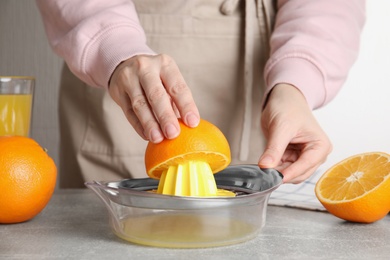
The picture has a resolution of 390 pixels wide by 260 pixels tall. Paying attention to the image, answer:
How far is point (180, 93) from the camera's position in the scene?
2.65 ft

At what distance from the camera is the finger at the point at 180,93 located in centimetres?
78

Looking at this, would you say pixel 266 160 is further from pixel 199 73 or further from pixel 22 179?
pixel 199 73

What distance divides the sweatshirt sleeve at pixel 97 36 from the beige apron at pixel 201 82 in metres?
0.17

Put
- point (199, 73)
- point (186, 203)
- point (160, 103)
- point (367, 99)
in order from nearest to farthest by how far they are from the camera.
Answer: point (186, 203), point (160, 103), point (199, 73), point (367, 99)

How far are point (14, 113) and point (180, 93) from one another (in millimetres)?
368

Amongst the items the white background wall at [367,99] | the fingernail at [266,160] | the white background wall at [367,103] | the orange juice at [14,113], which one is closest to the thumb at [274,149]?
the fingernail at [266,160]

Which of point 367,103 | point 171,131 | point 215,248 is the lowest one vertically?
point 367,103

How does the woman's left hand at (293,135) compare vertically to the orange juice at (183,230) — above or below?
above

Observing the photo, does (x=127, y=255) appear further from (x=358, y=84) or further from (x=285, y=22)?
(x=358, y=84)

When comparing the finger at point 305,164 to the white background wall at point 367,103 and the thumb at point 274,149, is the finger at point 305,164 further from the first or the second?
the white background wall at point 367,103

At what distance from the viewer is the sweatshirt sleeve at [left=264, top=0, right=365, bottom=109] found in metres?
1.04

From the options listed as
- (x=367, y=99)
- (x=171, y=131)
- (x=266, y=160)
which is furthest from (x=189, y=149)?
(x=367, y=99)

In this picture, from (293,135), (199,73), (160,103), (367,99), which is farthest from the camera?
(367,99)

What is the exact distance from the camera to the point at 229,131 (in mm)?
1244
